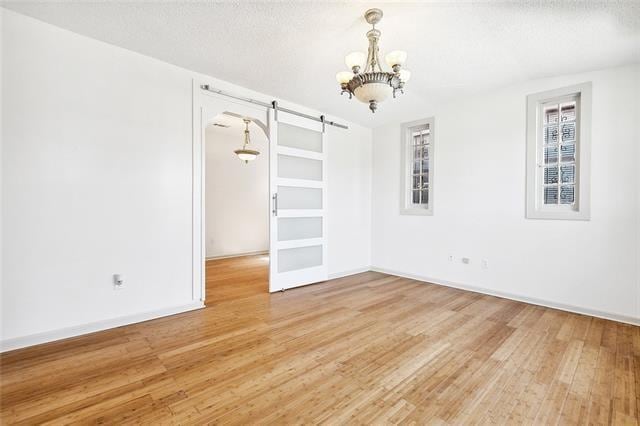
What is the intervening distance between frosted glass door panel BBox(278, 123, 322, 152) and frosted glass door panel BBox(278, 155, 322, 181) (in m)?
0.20

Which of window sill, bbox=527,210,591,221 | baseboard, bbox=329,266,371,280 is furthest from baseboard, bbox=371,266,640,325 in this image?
window sill, bbox=527,210,591,221

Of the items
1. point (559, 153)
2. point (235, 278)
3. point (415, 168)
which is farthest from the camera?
point (415, 168)

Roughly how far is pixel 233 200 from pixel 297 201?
3453 mm

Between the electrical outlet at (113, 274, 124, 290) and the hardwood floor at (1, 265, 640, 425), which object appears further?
the electrical outlet at (113, 274, 124, 290)

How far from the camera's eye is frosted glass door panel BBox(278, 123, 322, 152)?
4.43 metres

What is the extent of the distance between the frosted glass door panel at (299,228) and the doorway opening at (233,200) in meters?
1.64

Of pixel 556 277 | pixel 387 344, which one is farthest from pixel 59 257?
pixel 556 277

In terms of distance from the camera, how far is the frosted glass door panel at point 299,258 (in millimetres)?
4418

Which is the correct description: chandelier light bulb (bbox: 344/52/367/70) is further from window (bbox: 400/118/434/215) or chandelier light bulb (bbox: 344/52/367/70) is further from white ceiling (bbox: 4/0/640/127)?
window (bbox: 400/118/434/215)

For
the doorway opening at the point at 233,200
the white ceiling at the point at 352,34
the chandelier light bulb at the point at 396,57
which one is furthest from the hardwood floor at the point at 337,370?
the doorway opening at the point at 233,200

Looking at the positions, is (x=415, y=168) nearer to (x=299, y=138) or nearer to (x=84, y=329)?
(x=299, y=138)

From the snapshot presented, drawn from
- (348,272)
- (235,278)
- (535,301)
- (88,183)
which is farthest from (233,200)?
(535,301)

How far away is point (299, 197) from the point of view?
4.64 m

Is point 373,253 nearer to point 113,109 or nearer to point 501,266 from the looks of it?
point 501,266
